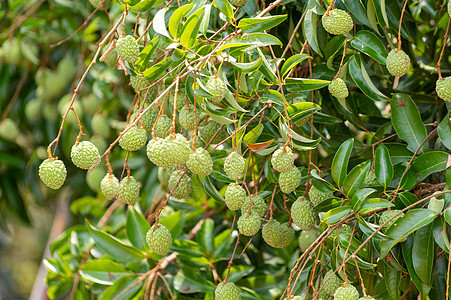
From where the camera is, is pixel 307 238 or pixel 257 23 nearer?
pixel 257 23

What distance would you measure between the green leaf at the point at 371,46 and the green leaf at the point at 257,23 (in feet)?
0.53

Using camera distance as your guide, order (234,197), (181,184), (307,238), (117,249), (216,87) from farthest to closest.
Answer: (117,249) → (307,238) → (181,184) → (234,197) → (216,87)

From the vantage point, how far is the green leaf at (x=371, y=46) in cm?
97

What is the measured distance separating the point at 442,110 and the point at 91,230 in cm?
87

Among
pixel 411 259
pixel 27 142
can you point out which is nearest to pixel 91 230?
pixel 411 259

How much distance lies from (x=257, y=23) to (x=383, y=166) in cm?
32

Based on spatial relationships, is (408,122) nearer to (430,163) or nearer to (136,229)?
(430,163)

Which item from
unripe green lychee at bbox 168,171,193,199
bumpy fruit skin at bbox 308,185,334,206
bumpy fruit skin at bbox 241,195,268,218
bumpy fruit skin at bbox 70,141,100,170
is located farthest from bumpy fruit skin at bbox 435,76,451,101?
bumpy fruit skin at bbox 70,141,100,170

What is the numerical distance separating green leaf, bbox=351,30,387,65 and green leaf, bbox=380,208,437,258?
0.26m

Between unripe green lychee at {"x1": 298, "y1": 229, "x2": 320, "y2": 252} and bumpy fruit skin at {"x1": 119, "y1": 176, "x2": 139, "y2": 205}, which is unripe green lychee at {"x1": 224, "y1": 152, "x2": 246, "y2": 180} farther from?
unripe green lychee at {"x1": 298, "y1": 229, "x2": 320, "y2": 252}

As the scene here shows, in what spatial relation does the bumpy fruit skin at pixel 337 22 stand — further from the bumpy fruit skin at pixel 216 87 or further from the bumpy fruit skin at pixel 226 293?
the bumpy fruit skin at pixel 226 293

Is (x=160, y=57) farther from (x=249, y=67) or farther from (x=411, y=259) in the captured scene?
(x=411, y=259)

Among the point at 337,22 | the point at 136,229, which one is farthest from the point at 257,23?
the point at 136,229

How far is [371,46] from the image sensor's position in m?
0.98
